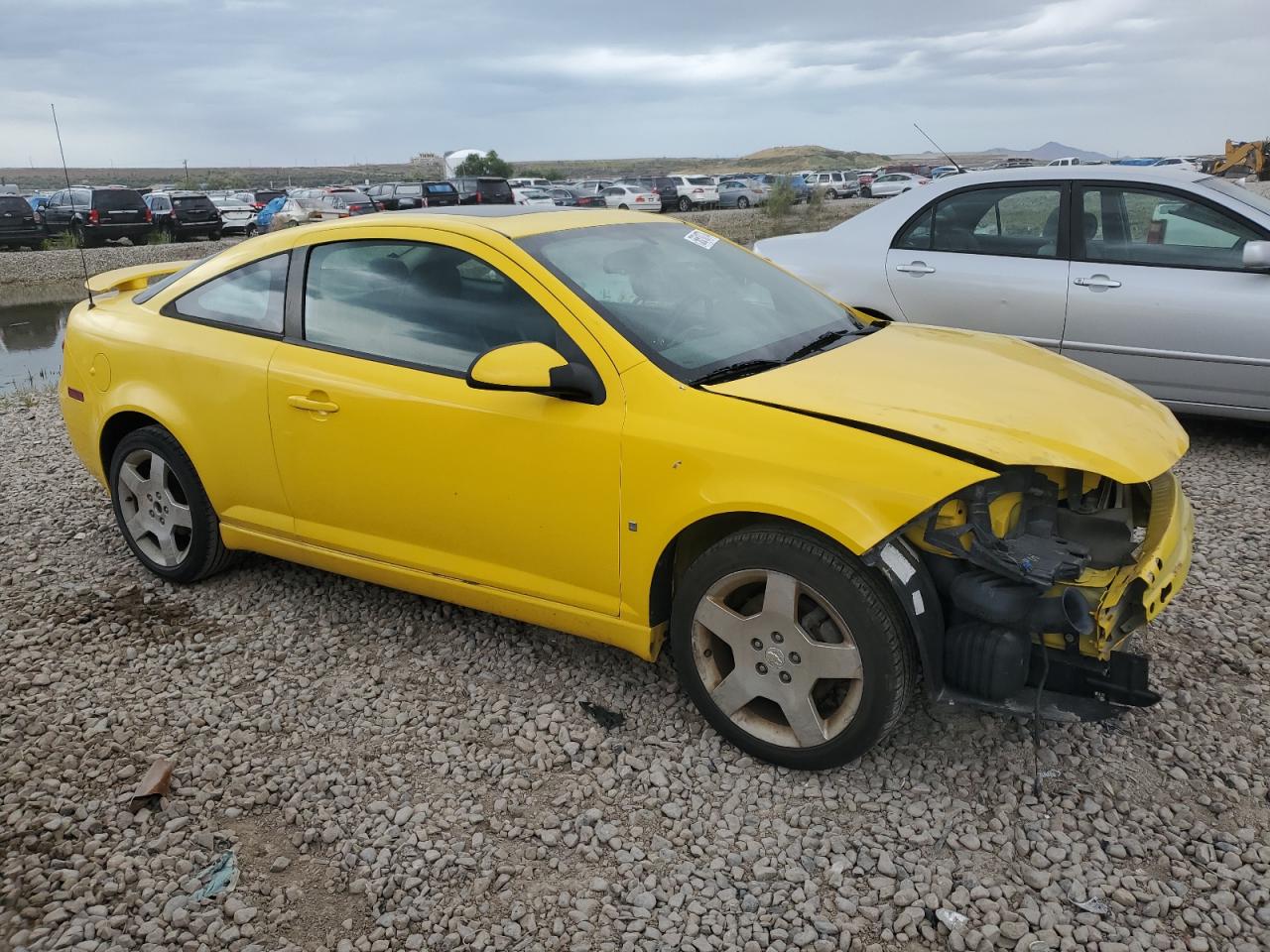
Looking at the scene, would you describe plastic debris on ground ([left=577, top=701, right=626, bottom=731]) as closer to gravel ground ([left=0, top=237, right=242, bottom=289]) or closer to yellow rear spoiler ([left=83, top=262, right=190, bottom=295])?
yellow rear spoiler ([left=83, top=262, right=190, bottom=295])

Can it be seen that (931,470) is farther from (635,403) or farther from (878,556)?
(635,403)

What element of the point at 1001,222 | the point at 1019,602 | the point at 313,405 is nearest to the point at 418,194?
the point at 1001,222

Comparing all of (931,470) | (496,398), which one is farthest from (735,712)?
(496,398)

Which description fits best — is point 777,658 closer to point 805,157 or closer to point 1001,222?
point 1001,222

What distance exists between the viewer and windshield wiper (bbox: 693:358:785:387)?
3.02 metres

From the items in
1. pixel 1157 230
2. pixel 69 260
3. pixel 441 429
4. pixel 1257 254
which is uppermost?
pixel 1157 230

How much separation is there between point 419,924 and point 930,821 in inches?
56.5

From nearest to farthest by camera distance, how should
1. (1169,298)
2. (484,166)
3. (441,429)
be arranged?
(441,429) → (1169,298) → (484,166)

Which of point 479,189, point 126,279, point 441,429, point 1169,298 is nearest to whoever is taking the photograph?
point 441,429

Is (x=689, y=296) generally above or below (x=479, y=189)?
below

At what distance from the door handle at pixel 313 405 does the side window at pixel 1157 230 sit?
4.46 m

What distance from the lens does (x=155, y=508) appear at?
4258 mm

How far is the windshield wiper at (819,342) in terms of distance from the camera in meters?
3.33

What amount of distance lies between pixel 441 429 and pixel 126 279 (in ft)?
8.03
